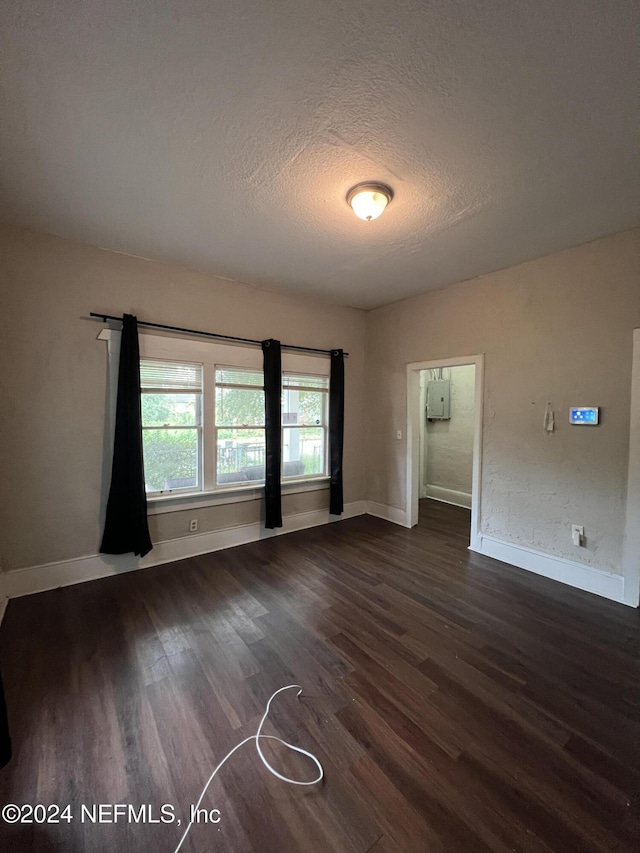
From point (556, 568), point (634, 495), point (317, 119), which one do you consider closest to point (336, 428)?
point (556, 568)

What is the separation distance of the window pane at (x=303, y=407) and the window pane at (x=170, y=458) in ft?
3.73

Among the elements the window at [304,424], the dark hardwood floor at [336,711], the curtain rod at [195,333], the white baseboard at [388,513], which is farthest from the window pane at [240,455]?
the white baseboard at [388,513]

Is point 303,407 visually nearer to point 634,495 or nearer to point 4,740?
point 634,495

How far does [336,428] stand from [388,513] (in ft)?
4.64

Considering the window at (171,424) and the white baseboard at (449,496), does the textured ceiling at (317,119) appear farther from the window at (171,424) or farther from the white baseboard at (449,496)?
the white baseboard at (449,496)

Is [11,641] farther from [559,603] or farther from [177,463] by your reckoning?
[559,603]

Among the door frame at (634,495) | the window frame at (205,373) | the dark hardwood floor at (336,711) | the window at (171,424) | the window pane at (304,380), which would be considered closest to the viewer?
the dark hardwood floor at (336,711)

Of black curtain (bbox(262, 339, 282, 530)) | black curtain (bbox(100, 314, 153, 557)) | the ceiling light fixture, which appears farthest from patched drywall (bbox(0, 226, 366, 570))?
the ceiling light fixture

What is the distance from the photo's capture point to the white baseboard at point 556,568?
2598mm

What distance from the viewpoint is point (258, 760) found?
1.37m

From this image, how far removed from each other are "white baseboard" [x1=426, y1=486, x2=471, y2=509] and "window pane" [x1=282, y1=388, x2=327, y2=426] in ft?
8.76

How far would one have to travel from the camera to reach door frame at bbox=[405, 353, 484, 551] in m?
3.43

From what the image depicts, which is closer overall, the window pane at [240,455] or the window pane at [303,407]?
the window pane at [240,455]

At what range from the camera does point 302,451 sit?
4.19m
